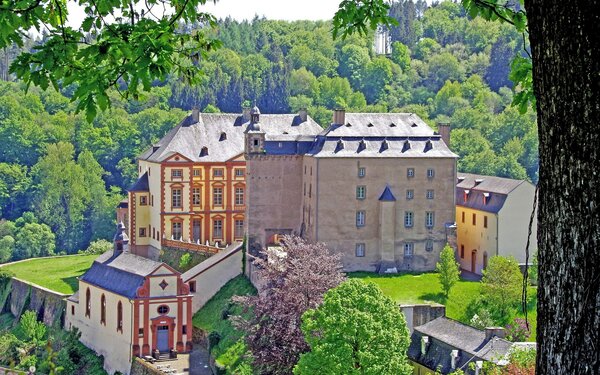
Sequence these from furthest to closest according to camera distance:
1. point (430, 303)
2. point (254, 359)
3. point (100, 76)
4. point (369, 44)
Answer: point (369, 44) → point (430, 303) → point (254, 359) → point (100, 76)

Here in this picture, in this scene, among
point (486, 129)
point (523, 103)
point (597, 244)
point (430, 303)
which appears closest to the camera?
point (597, 244)

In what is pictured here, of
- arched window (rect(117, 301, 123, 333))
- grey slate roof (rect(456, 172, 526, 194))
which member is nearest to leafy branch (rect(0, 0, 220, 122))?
arched window (rect(117, 301, 123, 333))

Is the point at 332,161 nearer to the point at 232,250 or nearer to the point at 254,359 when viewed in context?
the point at 232,250

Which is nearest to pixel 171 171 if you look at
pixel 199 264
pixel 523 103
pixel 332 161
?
pixel 199 264

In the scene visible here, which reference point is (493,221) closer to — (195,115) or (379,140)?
(379,140)

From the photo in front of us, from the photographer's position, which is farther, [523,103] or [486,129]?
[486,129]

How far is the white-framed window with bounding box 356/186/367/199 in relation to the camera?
4466cm

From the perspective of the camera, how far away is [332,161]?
1741 inches

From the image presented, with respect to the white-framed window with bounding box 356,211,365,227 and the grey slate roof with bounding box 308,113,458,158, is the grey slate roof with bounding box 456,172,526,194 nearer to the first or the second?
the grey slate roof with bounding box 308,113,458,158

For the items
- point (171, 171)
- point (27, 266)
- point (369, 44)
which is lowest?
point (27, 266)

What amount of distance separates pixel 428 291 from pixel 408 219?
479 cm

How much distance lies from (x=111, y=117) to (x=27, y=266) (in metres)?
35.8

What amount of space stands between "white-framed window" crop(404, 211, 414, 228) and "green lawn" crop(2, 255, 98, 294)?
17069 millimetres

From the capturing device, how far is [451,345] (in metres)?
32.5
